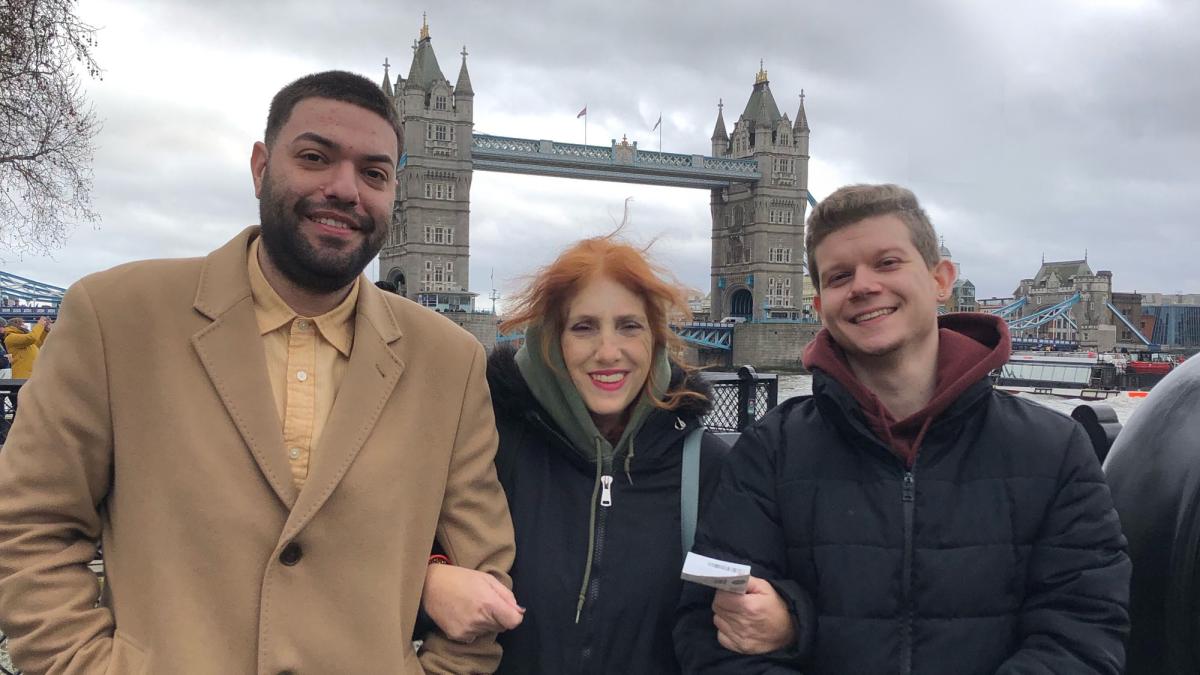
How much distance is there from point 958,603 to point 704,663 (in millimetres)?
421

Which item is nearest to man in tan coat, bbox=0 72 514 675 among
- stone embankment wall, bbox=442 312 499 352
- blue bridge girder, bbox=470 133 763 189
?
stone embankment wall, bbox=442 312 499 352

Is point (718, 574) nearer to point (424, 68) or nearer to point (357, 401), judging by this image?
point (357, 401)

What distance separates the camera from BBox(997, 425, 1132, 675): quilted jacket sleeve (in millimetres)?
1331

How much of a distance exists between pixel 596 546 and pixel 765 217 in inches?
2001

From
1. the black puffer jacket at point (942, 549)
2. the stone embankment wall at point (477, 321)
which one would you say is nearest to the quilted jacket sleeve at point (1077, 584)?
the black puffer jacket at point (942, 549)

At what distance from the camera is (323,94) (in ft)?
5.04

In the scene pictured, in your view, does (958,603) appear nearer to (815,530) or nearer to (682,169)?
(815,530)

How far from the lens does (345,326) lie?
162 centimetres

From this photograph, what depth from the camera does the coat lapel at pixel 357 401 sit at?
4.70 ft

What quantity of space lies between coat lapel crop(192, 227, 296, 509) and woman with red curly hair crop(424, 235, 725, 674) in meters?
0.37

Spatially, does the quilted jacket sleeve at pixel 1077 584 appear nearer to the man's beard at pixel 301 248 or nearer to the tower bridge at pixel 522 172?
the man's beard at pixel 301 248

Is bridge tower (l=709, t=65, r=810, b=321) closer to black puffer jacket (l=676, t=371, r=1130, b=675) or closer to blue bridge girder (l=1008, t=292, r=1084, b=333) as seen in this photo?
blue bridge girder (l=1008, t=292, r=1084, b=333)

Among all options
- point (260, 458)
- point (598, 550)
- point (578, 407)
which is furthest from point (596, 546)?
point (260, 458)

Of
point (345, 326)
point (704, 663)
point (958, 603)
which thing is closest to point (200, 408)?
point (345, 326)
